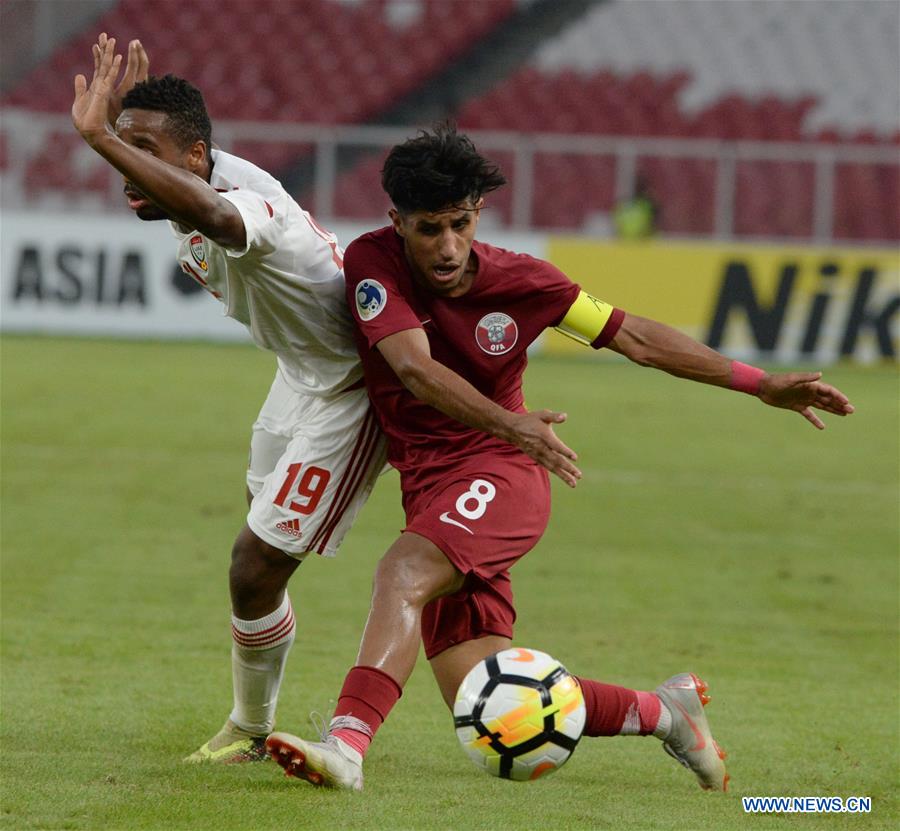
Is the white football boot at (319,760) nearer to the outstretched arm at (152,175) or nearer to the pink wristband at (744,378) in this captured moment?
the outstretched arm at (152,175)

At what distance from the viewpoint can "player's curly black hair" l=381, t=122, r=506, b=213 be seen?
4.61m

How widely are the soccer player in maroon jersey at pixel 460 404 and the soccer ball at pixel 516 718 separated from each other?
0.31 m

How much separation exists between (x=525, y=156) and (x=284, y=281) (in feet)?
57.5

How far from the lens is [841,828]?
14.3ft

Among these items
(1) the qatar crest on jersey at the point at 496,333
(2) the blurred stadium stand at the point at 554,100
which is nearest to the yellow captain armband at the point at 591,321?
(1) the qatar crest on jersey at the point at 496,333

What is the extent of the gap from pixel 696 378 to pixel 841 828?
1.49 meters

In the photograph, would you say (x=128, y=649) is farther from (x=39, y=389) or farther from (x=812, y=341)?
(x=812, y=341)

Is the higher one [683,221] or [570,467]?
[570,467]

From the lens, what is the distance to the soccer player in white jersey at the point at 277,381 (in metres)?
4.81

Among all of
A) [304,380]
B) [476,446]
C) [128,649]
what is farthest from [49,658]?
[476,446]

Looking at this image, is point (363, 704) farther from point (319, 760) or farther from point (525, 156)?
point (525, 156)

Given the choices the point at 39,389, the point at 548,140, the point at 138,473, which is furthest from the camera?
the point at 548,140

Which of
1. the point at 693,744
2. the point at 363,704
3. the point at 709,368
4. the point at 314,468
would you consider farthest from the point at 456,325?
the point at 693,744

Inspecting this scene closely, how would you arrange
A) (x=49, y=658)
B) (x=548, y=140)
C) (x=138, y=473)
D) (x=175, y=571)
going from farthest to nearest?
(x=548, y=140), (x=138, y=473), (x=175, y=571), (x=49, y=658)
